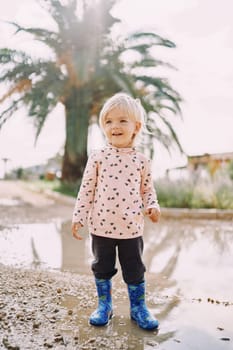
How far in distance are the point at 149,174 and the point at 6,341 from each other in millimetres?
1131

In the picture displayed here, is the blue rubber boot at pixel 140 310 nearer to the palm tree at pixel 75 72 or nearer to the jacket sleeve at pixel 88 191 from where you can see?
the jacket sleeve at pixel 88 191

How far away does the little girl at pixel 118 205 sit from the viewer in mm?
2365

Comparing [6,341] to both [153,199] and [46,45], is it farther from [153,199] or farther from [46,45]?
[46,45]

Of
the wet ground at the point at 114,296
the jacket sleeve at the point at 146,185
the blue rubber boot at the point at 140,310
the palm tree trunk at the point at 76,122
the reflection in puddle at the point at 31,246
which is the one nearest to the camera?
the wet ground at the point at 114,296

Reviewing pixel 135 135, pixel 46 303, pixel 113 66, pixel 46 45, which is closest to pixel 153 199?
pixel 135 135

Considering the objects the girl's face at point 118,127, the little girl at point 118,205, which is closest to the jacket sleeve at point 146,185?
the little girl at point 118,205

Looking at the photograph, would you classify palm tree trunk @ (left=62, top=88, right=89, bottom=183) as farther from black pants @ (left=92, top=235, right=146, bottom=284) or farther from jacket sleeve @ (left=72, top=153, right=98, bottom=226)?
black pants @ (left=92, top=235, right=146, bottom=284)

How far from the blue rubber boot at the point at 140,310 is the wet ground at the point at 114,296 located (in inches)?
1.6

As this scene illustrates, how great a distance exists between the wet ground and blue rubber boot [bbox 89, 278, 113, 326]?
0.05 m

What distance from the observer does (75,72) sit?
38.2ft

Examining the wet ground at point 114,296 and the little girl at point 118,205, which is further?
the little girl at point 118,205

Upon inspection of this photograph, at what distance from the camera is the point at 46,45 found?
12.6m

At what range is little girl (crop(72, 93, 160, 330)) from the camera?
7.76 feet

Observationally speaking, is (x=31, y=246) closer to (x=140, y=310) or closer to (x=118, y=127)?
(x=140, y=310)
